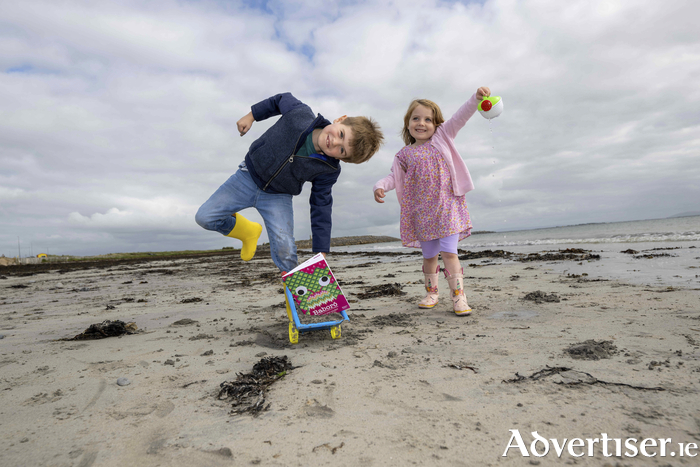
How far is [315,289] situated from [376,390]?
1279 mm

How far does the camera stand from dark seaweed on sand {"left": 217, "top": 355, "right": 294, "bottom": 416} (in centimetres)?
176

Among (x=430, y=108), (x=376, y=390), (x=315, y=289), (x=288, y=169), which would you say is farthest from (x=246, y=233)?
(x=376, y=390)

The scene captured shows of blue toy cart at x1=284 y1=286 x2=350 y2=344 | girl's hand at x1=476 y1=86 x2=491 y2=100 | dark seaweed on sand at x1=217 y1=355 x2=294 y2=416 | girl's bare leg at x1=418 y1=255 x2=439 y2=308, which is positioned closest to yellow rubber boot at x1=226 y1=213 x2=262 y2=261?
blue toy cart at x1=284 y1=286 x2=350 y2=344

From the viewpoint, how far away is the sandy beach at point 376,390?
1.38 metres

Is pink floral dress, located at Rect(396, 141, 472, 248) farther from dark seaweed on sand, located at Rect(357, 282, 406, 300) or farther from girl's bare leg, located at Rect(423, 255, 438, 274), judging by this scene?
dark seaweed on sand, located at Rect(357, 282, 406, 300)

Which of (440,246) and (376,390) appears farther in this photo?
(440,246)

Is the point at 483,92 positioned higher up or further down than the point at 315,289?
higher up

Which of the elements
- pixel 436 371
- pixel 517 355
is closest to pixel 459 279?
pixel 517 355

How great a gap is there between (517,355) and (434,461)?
4.02 feet

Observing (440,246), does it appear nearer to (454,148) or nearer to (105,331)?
(454,148)

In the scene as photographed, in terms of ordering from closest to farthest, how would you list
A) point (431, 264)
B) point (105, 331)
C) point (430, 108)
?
point (105, 331)
point (430, 108)
point (431, 264)

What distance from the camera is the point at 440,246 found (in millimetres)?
3881

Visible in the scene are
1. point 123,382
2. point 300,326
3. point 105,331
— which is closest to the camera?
point 123,382

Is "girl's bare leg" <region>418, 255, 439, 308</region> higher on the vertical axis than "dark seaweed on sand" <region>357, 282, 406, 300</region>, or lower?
higher
